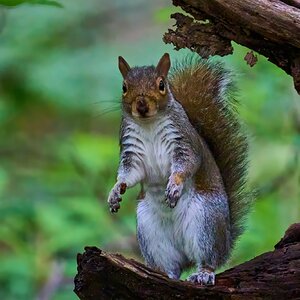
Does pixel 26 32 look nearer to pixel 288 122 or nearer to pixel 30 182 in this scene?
pixel 30 182

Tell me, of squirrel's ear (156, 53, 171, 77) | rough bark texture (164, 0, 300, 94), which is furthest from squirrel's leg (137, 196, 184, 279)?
rough bark texture (164, 0, 300, 94)

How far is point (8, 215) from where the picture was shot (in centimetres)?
Result: 430

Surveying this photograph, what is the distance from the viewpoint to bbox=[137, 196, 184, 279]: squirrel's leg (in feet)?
10.3

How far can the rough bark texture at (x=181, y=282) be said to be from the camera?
2689 millimetres

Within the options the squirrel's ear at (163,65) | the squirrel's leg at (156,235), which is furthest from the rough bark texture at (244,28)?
the squirrel's leg at (156,235)

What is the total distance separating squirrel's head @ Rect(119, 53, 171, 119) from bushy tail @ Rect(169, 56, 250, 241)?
0.92 ft

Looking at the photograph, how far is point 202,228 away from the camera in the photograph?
122 inches

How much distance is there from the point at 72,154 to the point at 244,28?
210 centimetres

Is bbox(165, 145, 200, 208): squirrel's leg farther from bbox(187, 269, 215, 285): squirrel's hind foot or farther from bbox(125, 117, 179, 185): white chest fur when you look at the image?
bbox(187, 269, 215, 285): squirrel's hind foot

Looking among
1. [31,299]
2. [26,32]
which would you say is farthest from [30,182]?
[26,32]

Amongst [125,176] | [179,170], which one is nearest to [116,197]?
[125,176]

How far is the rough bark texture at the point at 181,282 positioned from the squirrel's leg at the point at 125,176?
0.32 metres

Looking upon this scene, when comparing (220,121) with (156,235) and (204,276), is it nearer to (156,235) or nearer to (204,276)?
(156,235)

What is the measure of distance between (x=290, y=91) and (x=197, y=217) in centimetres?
134
